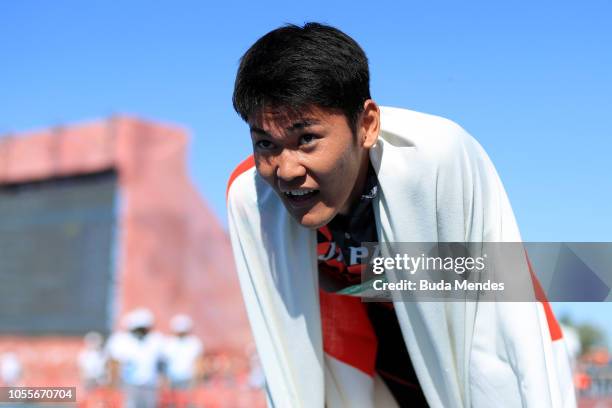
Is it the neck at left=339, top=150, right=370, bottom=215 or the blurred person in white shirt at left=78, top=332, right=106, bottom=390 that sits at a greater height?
the blurred person in white shirt at left=78, top=332, right=106, bottom=390

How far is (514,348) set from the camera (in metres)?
1.79

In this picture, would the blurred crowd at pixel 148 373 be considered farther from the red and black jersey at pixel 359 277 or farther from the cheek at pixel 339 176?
the cheek at pixel 339 176

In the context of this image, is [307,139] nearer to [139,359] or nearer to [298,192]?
[298,192]

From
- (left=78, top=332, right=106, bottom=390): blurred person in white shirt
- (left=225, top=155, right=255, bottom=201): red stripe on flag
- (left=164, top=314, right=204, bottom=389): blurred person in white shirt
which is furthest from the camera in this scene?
(left=78, top=332, right=106, bottom=390): blurred person in white shirt

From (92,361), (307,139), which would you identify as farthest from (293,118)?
(92,361)

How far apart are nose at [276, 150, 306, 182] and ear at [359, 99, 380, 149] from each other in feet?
0.59

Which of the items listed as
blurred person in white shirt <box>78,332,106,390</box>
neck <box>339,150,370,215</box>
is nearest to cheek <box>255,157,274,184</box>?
neck <box>339,150,370,215</box>

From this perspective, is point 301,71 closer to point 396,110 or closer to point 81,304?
point 396,110

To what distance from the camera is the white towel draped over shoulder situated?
5.94 ft

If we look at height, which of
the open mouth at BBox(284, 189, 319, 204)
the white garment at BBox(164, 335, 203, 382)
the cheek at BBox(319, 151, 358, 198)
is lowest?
the open mouth at BBox(284, 189, 319, 204)

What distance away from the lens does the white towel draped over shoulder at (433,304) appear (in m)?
1.81

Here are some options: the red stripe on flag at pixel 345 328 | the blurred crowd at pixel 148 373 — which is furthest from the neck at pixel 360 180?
the blurred crowd at pixel 148 373

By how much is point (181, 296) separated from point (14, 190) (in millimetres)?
3871

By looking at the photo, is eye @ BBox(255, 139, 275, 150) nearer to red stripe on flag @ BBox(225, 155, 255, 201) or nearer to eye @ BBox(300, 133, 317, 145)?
eye @ BBox(300, 133, 317, 145)
